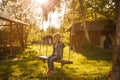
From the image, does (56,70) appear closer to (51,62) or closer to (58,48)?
(51,62)

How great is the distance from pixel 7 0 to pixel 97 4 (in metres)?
19.4

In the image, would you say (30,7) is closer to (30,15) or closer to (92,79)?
(30,15)

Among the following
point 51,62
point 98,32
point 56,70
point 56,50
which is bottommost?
point 56,70

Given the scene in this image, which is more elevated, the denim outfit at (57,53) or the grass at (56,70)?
the denim outfit at (57,53)

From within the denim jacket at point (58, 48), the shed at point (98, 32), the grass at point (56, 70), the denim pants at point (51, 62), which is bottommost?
the grass at point (56, 70)

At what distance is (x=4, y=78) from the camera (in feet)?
34.6

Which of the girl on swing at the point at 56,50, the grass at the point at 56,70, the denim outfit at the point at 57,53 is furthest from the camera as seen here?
the denim outfit at the point at 57,53

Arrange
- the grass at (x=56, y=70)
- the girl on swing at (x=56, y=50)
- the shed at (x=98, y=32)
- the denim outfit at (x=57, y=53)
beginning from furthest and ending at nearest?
the shed at (x=98, y=32) → the denim outfit at (x=57, y=53) → the girl on swing at (x=56, y=50) → the grass at (x=56, y=70)

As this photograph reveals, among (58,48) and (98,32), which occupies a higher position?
(98,32)

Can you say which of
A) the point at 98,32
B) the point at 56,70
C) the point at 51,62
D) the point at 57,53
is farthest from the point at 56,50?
the point at 98,32

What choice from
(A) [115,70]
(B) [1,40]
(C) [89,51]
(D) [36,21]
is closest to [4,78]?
(A) [115,70]

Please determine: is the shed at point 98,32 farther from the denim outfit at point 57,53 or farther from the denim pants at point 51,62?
the denim pants at point 51,62

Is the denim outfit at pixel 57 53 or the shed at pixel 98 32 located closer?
the denim outfit at pixel 57 53

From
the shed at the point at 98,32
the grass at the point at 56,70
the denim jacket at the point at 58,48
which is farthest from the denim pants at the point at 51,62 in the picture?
the shed at the point at 98,32
